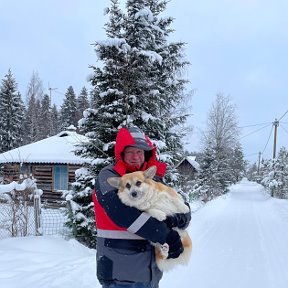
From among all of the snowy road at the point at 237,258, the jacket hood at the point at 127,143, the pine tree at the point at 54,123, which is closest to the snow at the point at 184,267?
the snowy road at the point at 237,258

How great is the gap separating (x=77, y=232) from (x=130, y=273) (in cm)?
692

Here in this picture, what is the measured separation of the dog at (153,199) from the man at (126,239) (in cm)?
5

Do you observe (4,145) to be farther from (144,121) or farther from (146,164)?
(146,164)

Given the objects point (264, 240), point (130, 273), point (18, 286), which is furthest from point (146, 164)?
point (264, 240)

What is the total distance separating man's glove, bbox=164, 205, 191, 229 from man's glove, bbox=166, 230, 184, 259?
0.25 feet

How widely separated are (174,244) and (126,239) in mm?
376

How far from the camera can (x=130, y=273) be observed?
2.51m

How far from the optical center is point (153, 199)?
2621 millimetres

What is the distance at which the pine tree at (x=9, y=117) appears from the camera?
36.9 m

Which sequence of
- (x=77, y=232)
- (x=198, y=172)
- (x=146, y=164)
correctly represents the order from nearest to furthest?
(x=146, y=164) → (x=77, y=232) → (x=198, y=172)

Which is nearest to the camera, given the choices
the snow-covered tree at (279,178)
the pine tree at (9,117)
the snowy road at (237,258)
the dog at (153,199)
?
the dog at (153,199)

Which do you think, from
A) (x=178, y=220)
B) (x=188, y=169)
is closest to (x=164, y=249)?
(x=178, y=220)

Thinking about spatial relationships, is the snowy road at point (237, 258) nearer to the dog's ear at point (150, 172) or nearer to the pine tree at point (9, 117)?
the dog's ear at point (150, 172)

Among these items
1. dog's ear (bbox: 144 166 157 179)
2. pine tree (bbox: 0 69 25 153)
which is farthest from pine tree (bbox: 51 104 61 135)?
dog's ear (bbox: 144 166 157 179)
